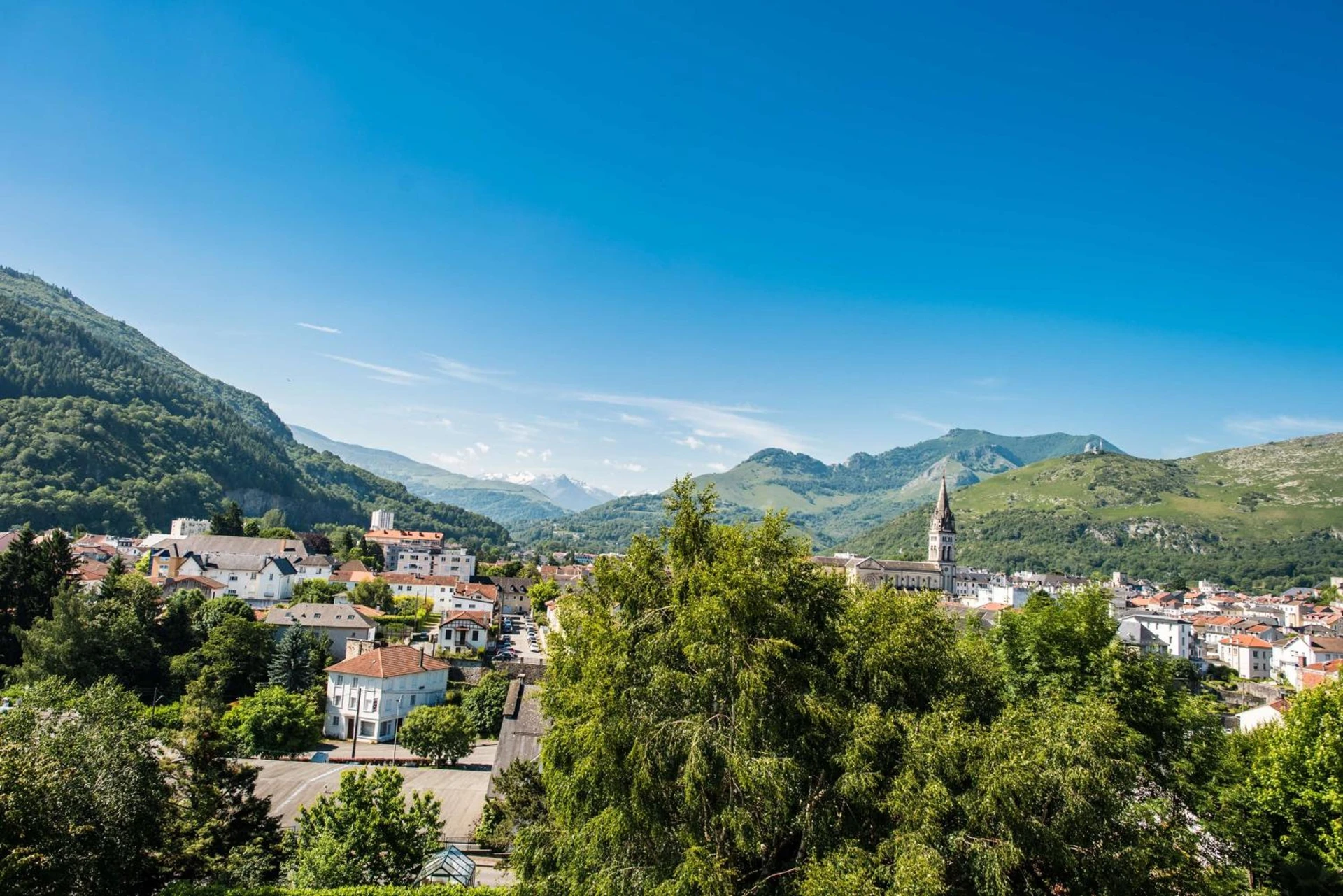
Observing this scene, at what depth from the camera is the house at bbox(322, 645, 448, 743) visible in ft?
139

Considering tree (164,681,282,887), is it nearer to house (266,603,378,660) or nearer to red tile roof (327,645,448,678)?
red tile roof (327,645,448,678)

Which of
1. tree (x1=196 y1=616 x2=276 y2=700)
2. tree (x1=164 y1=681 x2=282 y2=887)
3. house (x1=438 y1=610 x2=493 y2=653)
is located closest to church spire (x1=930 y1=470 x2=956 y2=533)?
house (x1=438 y1=610 x2=493 y2=653)

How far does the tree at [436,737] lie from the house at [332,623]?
19.6 metres

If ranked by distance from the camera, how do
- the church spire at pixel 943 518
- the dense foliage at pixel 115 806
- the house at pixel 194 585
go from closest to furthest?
the dense foliage at pixel 115 806 → the house at pixel 194 585 → the church spire at pixel 943 518

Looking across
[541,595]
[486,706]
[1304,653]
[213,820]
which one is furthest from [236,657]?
[1304,653]

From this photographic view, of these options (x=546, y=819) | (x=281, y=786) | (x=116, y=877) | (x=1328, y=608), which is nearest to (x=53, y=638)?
(x=281, y=786)

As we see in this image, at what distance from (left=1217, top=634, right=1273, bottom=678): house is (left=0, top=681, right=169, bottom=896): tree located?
96073 mm

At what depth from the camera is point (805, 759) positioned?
535 inches

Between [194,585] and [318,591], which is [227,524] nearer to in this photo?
[194,585]

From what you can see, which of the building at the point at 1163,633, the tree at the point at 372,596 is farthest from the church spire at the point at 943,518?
the tree at the point at 372,596

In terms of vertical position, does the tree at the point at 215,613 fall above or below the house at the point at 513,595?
above

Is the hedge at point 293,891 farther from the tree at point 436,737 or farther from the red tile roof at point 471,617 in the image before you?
the red tile roof at point 471,617

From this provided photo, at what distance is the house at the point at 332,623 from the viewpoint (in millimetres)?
53094

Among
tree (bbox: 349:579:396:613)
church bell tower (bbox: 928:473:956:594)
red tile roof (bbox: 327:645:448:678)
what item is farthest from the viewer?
church bell tower (bbox: 928:473:956:594)
